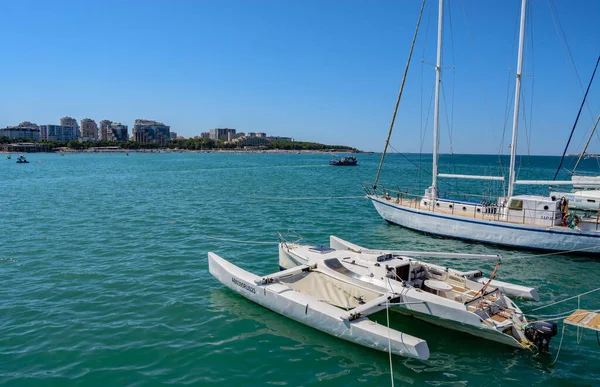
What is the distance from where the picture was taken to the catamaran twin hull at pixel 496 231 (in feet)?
65.5

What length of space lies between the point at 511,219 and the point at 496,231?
1178 millimetres

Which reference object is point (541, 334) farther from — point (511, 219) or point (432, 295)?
point (511, 219)

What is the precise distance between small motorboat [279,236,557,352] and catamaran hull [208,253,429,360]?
4.98 ft

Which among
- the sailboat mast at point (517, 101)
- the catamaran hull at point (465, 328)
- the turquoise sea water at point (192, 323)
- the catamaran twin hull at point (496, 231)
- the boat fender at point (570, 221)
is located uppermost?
the sailboat mast at point (517, 101)

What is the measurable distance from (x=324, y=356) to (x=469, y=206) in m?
17.3

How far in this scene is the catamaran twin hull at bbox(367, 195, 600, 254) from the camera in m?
20.0

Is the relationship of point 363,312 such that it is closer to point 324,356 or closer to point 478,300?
point 324,356

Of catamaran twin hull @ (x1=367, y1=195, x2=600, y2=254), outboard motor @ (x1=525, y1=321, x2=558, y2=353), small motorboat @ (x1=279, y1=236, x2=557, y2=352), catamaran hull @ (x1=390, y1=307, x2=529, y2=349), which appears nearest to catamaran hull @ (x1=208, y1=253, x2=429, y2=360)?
small motorboat @ (x1=279, y1=236, x2=557, y2=352)

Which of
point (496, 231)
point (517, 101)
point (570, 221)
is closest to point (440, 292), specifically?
point (496, 231)

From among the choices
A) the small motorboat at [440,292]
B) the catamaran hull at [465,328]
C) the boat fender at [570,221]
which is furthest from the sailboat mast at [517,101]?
the catamaran hull at [465,328]

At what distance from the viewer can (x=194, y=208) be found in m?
33.6

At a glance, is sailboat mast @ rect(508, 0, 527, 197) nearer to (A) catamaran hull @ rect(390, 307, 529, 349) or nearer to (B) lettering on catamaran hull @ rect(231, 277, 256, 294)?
(A) catamaran hull @ rect(390, 307, 529, 349)

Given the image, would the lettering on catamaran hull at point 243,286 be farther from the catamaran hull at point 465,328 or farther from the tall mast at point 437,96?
the tall mast at point 437,96

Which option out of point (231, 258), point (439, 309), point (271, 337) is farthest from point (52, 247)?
point (439, 309)
